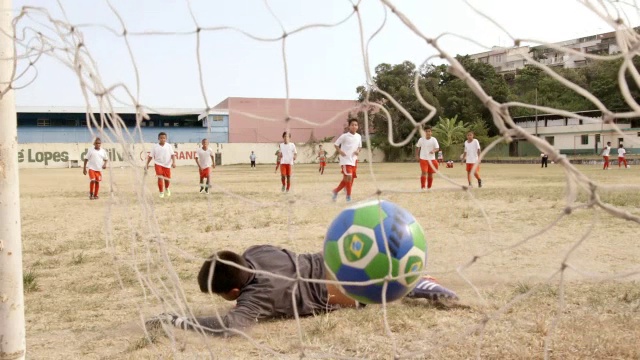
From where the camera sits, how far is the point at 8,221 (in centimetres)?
245

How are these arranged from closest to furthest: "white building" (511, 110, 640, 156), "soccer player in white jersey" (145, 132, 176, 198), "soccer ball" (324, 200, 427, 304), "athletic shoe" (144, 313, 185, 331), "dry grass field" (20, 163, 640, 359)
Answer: "soccer ball" (324, 200, 427, 304)
"dry grass field" (20, 163, 640, 359)
"athletic shoe" (144, 313, 185, 331)
"soccer player in white jersey" (145, 132, 176, 198)
"white building" (511, 110, 640, 156)

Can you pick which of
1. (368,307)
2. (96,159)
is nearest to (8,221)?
(368,307)

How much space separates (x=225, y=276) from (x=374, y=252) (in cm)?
91

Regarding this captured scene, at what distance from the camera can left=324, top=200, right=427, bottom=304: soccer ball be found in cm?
258

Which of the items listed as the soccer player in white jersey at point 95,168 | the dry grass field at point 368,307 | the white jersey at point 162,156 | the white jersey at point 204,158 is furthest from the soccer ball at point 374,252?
the soccer player in white jersey at point 95,168

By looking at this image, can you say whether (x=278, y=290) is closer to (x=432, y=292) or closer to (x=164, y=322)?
(x=164, y=322)

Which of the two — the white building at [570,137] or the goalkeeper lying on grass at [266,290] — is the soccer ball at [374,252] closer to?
the goalkeeper lying on grass at [266,290]

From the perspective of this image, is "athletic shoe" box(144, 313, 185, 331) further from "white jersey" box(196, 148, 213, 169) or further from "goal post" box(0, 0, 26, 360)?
"white jersey" box(196, 148, 213, 169)

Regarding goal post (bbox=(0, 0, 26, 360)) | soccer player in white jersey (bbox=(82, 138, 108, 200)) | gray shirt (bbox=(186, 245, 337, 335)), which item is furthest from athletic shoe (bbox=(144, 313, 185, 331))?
soccer player in white jersey (bbox=(82, 138, 108, 200))

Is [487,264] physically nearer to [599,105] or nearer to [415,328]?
[415,328]

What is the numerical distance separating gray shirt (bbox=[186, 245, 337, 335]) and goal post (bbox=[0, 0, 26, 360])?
90cm

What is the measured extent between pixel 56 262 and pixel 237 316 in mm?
2556

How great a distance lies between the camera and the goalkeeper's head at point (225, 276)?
Answer: 304 centimetres

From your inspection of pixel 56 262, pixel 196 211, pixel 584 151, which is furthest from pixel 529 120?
pixel 56 262
